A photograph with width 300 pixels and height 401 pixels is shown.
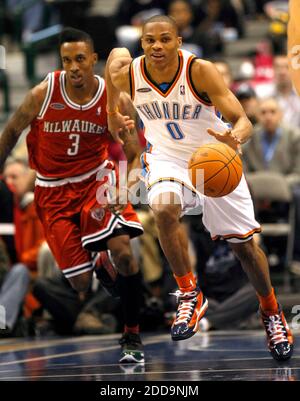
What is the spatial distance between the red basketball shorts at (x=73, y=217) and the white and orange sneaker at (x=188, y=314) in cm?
82

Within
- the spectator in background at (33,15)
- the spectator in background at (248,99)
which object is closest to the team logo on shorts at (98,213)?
the spectator in background at (248,99)

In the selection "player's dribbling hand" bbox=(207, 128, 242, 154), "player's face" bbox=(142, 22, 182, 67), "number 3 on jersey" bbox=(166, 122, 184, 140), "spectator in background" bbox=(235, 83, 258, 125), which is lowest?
"player's dribbling hand" bbox=(207, 128, 242, 154)

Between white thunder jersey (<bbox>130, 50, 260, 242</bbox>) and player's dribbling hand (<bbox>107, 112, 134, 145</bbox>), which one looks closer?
white thunder jersey (<bbox>130, 50, 260, 242</bbox>)

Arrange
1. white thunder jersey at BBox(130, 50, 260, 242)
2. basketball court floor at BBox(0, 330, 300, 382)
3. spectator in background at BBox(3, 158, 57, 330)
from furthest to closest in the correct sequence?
spectator in background at BBox(3, 158, 57, 330) → white thunder jersey at BBox(130, 50, 260, 242) → basketball court floor at BBox(0, 330, 300, 382)

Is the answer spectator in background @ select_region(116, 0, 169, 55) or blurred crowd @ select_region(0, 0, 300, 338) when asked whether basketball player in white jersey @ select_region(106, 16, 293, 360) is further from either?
spectator in background @ select_region(116, 0, 169, 55)

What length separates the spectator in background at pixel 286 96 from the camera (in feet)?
42.3

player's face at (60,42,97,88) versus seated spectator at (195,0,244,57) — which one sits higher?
seated spectator at (195,0,244,57)

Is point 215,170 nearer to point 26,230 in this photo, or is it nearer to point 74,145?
point 74,145

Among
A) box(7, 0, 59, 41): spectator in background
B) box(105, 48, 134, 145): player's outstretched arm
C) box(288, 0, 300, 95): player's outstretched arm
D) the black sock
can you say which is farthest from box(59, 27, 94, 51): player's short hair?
box(7, 0, 59, 41): spectator in background

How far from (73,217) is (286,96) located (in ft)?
15.1

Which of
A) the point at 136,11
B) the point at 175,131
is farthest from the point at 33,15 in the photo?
the point at 175,131

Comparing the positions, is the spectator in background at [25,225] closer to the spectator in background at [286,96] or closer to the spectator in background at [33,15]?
the spectator in background at [286,96]

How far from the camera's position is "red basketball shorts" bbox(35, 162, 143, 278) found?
8.88 m
